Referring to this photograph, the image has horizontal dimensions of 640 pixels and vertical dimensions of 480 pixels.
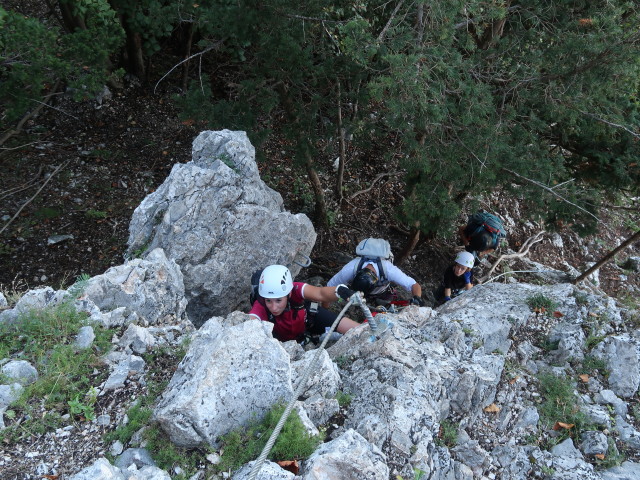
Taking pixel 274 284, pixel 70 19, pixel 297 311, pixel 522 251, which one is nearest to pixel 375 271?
pixel 297 311

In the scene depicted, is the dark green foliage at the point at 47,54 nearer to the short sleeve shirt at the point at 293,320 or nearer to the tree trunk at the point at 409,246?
the short sleeve shirt at the point at 293,320

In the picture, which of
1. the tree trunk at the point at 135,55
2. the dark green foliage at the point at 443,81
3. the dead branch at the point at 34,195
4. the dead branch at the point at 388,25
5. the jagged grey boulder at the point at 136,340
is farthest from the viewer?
the tree trunk at the point at 135,55

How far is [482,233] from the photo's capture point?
7844 mm

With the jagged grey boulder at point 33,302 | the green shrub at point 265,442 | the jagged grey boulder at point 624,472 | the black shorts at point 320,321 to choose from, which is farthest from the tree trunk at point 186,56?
the jagged grey boulder at point 624,472

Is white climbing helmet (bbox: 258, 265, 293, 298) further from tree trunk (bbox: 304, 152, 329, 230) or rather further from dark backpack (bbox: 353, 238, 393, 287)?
tree trunk (bbox: 304, 152, 329, 230)

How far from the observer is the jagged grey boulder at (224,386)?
132 inches

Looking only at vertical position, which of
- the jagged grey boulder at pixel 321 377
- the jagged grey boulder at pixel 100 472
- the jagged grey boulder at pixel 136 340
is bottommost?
the jagged grey boulder at pixel 321 377

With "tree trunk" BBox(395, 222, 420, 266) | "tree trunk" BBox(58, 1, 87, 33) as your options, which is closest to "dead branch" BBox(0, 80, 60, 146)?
"tree trunk" BBox(58, 1, 87, 33)

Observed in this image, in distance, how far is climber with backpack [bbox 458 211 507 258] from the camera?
7820mm

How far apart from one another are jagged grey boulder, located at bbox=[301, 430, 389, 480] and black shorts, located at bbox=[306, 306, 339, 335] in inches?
101

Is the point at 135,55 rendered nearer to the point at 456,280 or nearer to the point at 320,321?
the point at 320,321

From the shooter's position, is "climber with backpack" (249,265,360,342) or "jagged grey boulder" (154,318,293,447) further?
"climber with backpack" (249,265,360,342)

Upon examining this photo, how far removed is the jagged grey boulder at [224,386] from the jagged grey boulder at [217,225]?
8.47ft

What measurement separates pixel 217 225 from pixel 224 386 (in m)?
3.31
